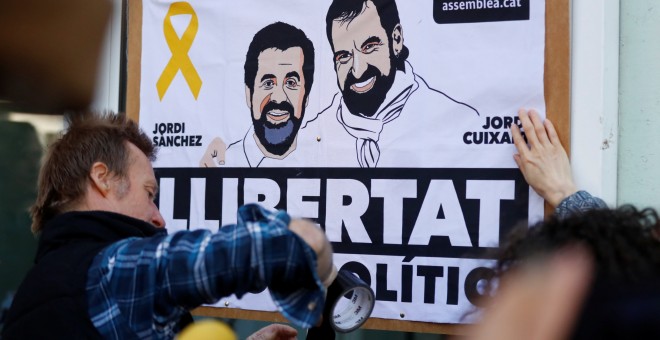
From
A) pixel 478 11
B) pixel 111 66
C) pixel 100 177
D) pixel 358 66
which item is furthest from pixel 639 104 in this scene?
pixel 111 66

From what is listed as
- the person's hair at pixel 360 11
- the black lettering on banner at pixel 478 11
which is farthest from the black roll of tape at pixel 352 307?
the black lettering on banner at pixel 478 11

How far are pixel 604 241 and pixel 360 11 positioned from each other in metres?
1.59

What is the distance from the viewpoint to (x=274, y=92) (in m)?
2.54

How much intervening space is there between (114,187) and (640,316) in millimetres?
1486

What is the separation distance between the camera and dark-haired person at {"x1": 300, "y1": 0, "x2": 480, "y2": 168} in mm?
2273

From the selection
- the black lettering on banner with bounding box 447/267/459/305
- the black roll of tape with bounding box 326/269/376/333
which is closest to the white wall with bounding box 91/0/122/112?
the black roll of tape with bounding box 326/269/376/333

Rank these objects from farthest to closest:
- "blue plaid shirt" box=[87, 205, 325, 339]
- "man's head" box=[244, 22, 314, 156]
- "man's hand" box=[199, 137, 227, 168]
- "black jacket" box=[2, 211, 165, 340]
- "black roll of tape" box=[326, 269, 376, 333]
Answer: "man's hand" box=[199, 137, 227, 168] → "man's head" box=[244, 22, 314, 156] → "black roll of tape" box=[326, 269, 376, 333] → "black jacket" box=[2, 211, 165, 340] → "blue plaid shirt" box=[87, 205, 325, 339]

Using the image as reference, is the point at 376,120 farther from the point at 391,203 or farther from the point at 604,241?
the point at 604,241

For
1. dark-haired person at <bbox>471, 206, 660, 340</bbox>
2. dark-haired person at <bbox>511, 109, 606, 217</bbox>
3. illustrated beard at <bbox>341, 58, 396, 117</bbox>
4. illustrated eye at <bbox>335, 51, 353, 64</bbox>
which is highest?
illustrated eye at <bbox>335, 51, 353, 64</bbox>

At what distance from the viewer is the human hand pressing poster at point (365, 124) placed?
2.20m

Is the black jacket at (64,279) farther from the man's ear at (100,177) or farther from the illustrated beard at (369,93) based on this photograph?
the illustrated beard at (369,93)

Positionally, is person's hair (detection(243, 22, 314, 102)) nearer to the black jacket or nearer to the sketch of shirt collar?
the sketch of shirt collar

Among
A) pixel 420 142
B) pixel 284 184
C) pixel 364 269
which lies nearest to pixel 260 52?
pixel 284 184

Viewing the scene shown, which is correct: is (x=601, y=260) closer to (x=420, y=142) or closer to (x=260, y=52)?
(x=420, y=142)
